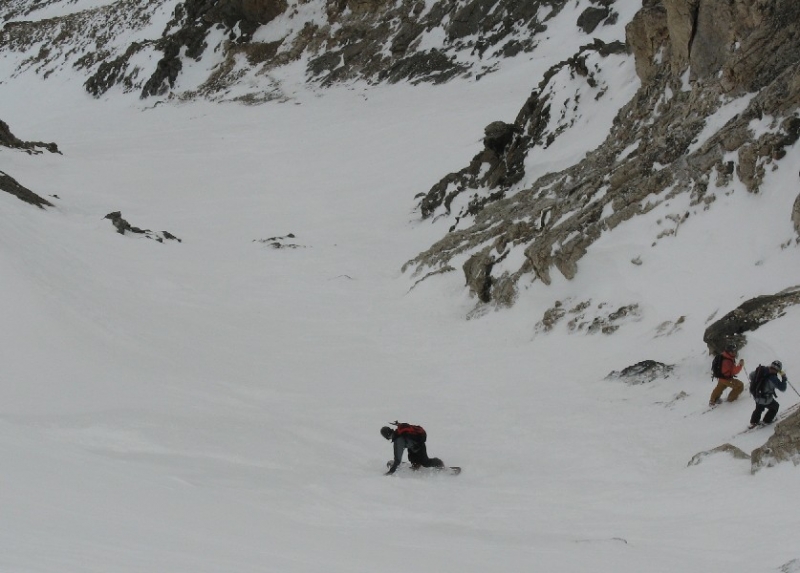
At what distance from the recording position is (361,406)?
39.2ft

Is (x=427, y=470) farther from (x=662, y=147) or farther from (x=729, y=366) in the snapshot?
(x=662, y=147)

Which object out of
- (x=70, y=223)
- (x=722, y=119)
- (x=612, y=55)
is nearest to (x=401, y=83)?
(x=612, y=55)

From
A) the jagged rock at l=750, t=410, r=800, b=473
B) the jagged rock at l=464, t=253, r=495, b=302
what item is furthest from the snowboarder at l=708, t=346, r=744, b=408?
the jagged rock at l=464, t=253, r=495, b=302

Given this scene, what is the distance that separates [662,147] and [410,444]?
10.3 meters

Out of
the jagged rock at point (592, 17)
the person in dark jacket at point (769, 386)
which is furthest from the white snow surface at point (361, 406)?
the jagged rock at point (592, 17)

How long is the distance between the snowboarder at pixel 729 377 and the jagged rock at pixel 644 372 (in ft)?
4.78

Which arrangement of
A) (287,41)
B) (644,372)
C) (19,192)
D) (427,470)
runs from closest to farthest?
1. (427,470)
2. (644,372)
3. (19,192)
4. (287,41)

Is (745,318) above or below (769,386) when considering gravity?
above

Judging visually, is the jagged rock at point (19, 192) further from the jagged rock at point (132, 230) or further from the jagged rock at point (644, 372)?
the jagged rock at point (644, 372)

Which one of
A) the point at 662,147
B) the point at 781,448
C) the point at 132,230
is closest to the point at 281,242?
the point at 132,230

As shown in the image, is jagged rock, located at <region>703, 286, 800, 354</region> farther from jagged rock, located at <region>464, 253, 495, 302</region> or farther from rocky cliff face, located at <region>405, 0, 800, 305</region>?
jagged rock, located at <region>464, 253, 495, 302</region>

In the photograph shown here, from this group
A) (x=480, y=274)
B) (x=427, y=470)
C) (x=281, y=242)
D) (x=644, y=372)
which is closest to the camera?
(x=427, y=470)

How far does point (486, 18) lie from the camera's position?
44.9 m

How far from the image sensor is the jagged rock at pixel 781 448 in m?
7.01
